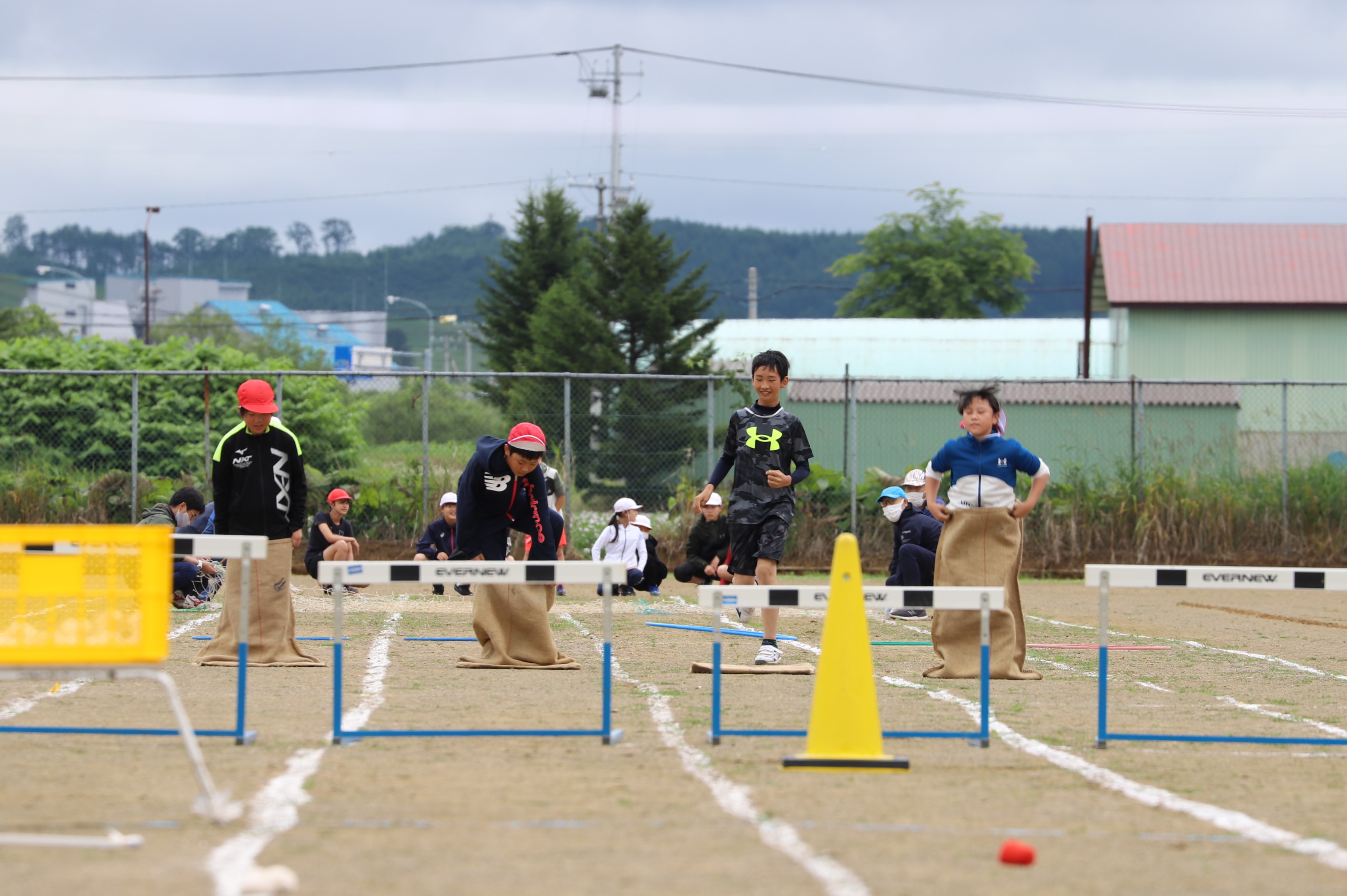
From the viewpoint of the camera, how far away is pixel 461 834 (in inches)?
185

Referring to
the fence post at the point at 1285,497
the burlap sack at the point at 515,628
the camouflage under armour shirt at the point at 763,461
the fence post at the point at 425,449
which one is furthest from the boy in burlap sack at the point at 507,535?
the fence post at the point at 1285,497

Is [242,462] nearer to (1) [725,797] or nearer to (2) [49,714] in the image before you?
(2) [49,714]

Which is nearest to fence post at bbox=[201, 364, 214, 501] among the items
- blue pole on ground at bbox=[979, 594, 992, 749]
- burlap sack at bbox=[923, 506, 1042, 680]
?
burlap sack at bbox=[923, 506, 1042, 680]

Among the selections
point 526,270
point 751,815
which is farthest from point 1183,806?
point 526,270

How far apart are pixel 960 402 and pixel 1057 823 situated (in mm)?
4131

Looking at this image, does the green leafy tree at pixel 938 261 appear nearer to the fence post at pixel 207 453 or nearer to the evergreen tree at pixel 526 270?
the evergreen tree at pixel 526 270

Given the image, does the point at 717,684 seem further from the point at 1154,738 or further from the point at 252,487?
the point at 252,487

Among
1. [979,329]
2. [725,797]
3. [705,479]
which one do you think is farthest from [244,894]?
[979,329]

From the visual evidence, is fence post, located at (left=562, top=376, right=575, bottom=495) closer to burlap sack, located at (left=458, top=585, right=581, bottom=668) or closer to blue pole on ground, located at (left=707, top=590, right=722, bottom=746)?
burlap sack, located at (left=458, top=585, right=581, bottom=668)

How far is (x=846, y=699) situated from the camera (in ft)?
19.9

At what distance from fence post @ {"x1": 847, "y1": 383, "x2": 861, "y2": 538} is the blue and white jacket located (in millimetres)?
10281

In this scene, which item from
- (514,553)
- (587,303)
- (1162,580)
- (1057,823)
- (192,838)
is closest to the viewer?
(192,838)

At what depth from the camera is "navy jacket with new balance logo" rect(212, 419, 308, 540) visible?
355 inches

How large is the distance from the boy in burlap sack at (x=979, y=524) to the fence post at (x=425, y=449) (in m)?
10.9
